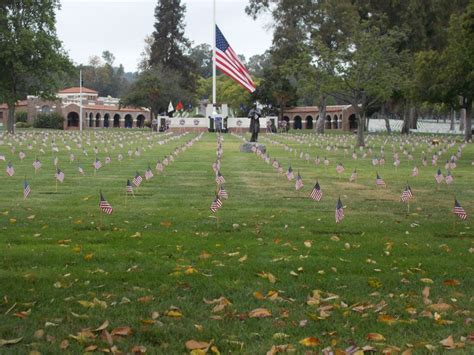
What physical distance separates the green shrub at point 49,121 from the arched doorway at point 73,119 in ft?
16.1

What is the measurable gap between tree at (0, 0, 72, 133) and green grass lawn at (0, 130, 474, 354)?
41555 mm

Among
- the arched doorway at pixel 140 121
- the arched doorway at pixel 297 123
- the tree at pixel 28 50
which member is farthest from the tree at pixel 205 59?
the tree at pixel 28 50

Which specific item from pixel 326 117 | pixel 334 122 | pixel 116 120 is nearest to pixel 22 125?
pixel 116 120

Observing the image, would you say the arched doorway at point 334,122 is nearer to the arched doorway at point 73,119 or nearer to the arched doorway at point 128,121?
the arched doorway at point 128,121

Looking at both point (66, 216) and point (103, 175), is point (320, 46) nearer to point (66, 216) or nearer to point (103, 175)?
point (103, 175)

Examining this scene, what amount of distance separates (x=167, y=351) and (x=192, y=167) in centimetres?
1622

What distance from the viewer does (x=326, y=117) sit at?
322 ft

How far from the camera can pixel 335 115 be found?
3765 inches

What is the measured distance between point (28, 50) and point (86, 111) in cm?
4444

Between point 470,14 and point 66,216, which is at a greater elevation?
point 470,14

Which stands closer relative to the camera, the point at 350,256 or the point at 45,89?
the point at 350,256

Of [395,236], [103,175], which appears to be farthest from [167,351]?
[103,175]

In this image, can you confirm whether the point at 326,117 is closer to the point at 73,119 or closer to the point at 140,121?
the point at 140,121

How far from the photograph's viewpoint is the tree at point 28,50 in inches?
2018
